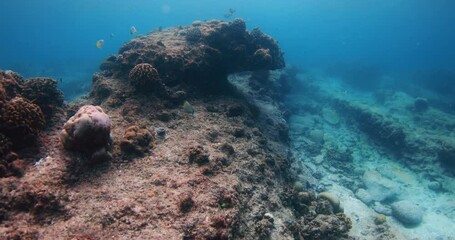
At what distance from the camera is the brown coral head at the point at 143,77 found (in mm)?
9961

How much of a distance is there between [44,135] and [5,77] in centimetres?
270

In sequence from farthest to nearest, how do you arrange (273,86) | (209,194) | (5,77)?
(273,86) → (5,77) → (209,194)

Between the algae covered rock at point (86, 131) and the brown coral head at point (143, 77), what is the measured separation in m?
3.45

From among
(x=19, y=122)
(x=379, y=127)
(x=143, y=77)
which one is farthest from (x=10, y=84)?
(x=379, y=127)

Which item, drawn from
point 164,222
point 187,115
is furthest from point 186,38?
point 164,222

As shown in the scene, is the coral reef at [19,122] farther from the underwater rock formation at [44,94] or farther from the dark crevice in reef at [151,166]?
the underwater rock formation at [44,94]

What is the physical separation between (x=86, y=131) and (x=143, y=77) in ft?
13.4

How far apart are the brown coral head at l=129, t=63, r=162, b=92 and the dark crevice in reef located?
4cm

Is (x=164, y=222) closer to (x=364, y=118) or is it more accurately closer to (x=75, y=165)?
(x=75, y=165)

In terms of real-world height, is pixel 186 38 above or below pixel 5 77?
above

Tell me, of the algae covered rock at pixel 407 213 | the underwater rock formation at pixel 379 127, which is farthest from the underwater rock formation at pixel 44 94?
the underwater rock formation at pixel 379 127

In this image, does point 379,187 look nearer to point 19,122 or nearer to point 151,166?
point 151,166

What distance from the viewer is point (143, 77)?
997 centimetres

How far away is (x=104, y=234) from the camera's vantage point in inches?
196
